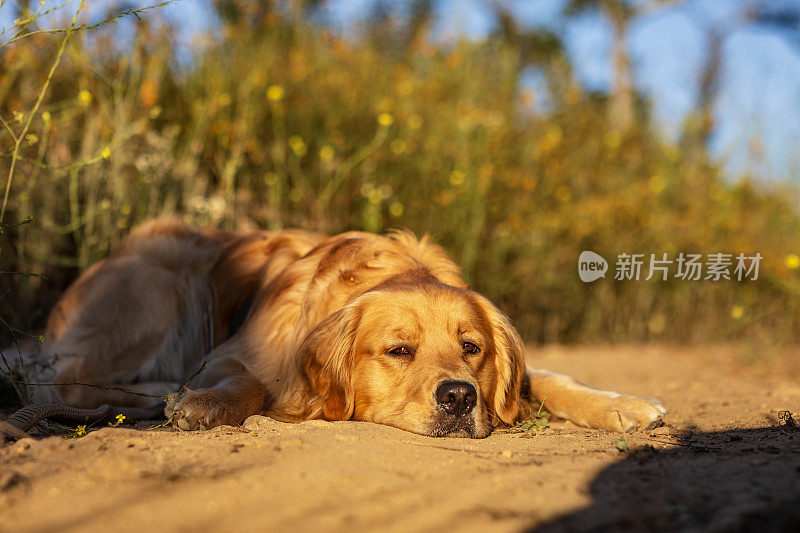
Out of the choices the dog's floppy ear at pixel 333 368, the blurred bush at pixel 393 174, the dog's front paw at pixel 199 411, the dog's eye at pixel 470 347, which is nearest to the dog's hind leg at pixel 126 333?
the blurred bush at pixel 393 174

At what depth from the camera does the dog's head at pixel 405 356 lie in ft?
9.67

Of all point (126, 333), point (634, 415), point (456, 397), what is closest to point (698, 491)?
point (456, 397)

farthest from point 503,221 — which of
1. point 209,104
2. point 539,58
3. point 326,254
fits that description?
point 539,58

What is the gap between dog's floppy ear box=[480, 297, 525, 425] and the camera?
325 cm

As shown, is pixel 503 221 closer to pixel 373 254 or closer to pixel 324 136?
pixel 324 136

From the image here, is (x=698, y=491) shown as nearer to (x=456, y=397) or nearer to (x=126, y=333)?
(x=456, y=397)

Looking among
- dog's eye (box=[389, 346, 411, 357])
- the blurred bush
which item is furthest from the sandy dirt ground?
the blurred bush

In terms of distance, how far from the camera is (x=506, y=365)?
332 centimetres

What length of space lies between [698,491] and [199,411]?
1.99m

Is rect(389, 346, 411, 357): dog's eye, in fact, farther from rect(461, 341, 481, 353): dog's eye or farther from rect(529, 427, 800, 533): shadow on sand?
rect(529, 427, 800, 533): shadow on sand

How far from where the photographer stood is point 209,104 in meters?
5.48

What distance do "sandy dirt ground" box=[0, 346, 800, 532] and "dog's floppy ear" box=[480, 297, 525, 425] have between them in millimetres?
389

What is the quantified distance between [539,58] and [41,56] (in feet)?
45.5

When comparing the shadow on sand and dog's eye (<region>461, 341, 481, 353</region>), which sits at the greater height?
dog's eye (<region>461, 341, 481, 353</region>)
